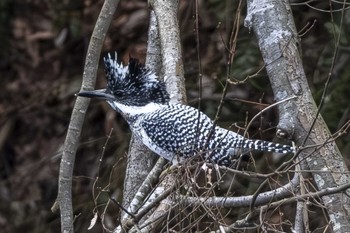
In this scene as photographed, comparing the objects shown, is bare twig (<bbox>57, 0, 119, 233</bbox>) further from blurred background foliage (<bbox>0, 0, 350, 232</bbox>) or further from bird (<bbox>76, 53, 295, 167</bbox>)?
blurred background foliage (<bbox>0, 0, 350, 232</bbox>)

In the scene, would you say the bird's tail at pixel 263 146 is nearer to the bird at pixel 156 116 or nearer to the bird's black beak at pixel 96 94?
the bird at pixel 156 116

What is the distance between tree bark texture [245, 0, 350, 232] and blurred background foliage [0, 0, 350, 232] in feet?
2.01

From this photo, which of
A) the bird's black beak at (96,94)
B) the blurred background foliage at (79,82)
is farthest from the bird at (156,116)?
the blurred background foliage at (79,82)

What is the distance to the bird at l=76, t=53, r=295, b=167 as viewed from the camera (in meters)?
4.59

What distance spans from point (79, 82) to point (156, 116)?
147 centimetres

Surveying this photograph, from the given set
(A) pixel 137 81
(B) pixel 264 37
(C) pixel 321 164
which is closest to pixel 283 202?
(C) pixel 321 164

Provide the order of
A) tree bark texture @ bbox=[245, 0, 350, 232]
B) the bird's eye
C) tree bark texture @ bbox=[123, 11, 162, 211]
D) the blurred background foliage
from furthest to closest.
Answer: the blurred background foliage
the bird's eye
tree bark texture @ bbox=[123, 11, 162, 211]
tree bark texture @ bbox=[245, 0, 350, 232]

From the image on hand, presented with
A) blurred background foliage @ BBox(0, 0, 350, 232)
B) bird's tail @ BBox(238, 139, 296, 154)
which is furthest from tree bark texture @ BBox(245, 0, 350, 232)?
blurred background foliage @ BBox(0, 0, 350, 232)

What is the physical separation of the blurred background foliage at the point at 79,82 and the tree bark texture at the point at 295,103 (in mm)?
612

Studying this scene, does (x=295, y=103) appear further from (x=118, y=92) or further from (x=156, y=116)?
(x=118, y=92)

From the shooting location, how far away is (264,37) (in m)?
4.38

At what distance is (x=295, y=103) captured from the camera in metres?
4.09

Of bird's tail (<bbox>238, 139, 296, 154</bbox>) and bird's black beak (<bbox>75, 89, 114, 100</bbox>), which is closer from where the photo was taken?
bird's tail (<bbox>238, 139, 296, 154</bbox>)

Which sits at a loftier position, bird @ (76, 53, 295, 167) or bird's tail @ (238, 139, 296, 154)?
bird @ (76, 53, 295, 167)
